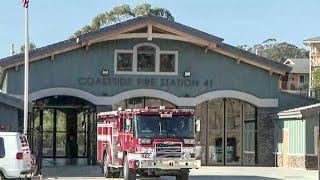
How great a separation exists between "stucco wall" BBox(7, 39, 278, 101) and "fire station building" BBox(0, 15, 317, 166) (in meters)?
0.05

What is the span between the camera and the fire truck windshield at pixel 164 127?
24.5 m

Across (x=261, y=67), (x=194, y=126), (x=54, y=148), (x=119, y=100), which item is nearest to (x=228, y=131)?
(x=261, y=67)

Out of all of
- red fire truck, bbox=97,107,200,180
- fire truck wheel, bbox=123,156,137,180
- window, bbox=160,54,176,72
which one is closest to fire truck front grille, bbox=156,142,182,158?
red fire truck, bbox=97,107,200,180

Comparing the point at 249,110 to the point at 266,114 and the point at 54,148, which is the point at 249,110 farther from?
the point at 54,148

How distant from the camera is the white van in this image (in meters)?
21.0

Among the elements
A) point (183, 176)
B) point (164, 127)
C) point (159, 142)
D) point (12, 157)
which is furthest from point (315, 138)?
point (12, 157)

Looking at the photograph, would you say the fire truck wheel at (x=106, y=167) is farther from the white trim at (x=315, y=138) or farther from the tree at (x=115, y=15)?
the tree at (x=115, y=15)

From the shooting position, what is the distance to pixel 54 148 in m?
44.9

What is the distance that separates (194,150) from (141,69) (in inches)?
603

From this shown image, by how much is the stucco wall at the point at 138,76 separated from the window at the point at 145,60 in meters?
0.27

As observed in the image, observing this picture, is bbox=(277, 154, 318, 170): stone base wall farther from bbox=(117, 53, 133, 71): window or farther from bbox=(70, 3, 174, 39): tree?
bbox=(70, 3, 174, 39): tree

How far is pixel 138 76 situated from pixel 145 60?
0.98 metres

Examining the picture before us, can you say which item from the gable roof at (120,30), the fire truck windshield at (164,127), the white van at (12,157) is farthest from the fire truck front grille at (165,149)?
the gable roof at (120,30)

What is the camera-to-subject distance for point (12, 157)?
828 inches
